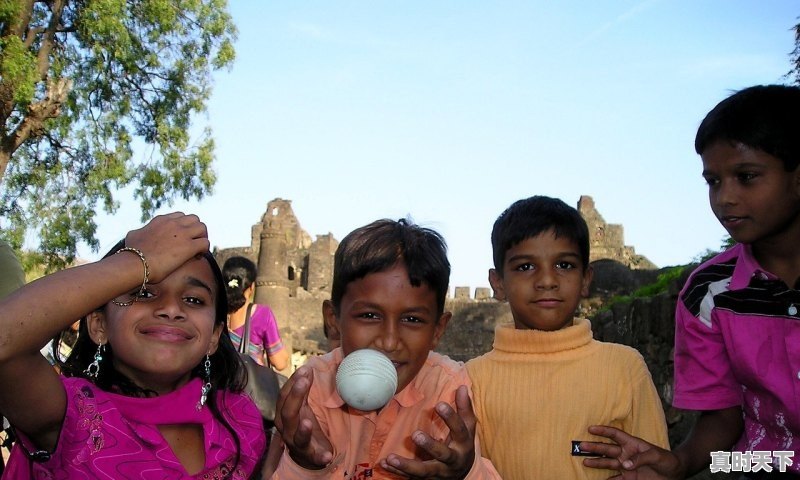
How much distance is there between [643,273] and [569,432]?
16.9m

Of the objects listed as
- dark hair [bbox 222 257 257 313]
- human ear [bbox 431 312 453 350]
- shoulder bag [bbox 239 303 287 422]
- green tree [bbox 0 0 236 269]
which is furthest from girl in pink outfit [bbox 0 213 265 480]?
green tree [bbox 0 0 236 269]

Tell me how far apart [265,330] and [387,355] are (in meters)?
3.71

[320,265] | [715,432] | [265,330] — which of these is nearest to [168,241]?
[715,432]

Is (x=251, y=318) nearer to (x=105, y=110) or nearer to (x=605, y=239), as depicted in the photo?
(x=105, y=110)

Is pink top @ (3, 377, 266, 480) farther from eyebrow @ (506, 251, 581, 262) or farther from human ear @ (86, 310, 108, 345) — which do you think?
eyebrow @ (506, 251, 581, 262)

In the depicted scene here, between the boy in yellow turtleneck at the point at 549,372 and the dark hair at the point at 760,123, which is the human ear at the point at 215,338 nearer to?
the boy in yellow turtleneck at the point at 549,372

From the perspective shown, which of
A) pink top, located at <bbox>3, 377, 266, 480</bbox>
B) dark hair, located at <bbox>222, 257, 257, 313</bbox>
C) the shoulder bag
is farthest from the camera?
dark hair, located at <bbox>222, 257, 257, 313</bbox>

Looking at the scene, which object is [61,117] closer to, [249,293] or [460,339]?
[249,293]

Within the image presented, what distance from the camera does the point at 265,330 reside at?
5.94m

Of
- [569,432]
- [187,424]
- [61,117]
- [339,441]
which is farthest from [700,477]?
[61,117]

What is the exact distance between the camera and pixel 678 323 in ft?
9.59

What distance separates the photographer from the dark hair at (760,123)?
244cm

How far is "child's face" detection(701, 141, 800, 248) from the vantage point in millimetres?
2416

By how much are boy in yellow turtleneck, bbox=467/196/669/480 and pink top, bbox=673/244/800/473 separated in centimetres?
29
